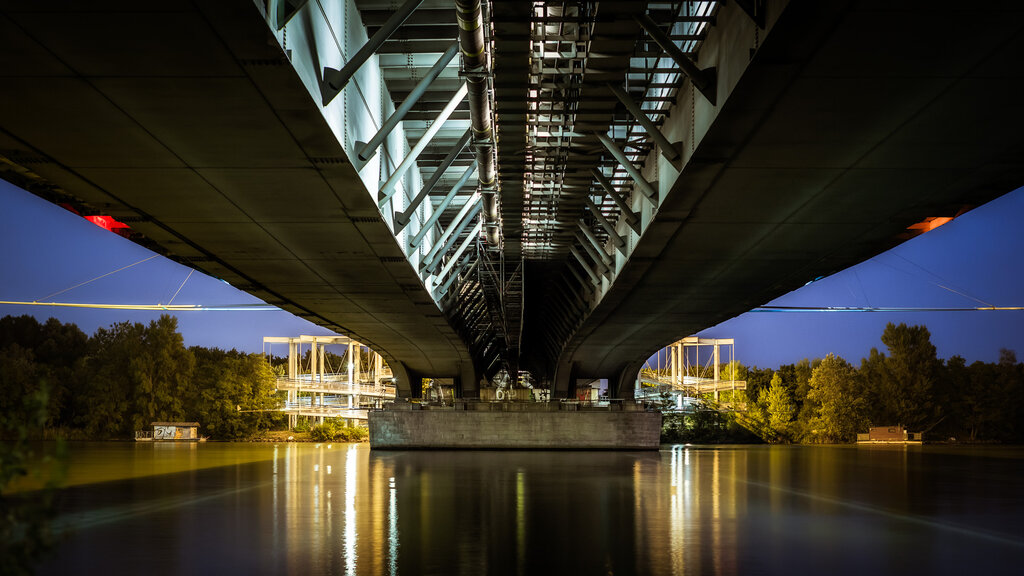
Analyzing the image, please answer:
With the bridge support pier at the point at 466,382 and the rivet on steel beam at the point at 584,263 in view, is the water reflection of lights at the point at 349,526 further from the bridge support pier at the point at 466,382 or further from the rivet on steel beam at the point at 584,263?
the bridge support pier at the point at 466,382

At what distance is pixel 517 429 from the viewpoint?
195 ft

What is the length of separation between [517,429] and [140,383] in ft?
198

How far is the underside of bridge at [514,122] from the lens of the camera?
12.4 meters

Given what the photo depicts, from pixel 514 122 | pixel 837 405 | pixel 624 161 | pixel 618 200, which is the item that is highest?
pixel 514 122

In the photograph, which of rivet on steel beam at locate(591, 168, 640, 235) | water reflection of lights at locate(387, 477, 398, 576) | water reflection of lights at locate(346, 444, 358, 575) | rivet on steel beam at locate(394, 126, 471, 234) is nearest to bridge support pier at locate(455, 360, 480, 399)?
water reflection of lights at locate(346, 444, 358, 575)

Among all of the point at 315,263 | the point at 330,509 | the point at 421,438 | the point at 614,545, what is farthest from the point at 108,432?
the point at 614,545

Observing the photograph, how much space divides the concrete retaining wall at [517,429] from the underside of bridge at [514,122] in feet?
89.9

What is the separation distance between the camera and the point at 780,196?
2186 centimetres

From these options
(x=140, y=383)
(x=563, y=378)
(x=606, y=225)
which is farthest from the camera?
(x=140, y=383)

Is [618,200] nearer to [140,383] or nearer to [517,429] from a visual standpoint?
[517,429]

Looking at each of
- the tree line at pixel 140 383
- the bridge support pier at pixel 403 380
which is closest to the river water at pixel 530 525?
the bridge support pier at pixel 403 380

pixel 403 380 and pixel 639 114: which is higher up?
pixel 639 114

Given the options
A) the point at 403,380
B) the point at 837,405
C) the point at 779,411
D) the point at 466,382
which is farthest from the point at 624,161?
the point at 779,411

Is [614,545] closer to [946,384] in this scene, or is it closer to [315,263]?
[315,263]
